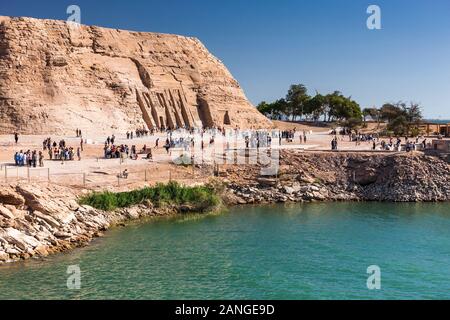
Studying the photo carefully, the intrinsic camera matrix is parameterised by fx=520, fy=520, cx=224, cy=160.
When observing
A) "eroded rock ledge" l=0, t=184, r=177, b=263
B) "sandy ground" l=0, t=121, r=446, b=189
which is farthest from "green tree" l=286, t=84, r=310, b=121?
"eroded rock ledge" l=0, t=184, r=177, b=263

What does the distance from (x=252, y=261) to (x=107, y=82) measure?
1677 inches

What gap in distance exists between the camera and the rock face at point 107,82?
5056 cm

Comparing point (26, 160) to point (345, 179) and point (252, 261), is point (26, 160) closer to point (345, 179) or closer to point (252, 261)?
point (252, 261)

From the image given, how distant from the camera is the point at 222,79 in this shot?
70875mm

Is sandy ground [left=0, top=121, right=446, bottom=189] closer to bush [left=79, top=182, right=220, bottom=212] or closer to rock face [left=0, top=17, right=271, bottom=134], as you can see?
bush [left=79, top=182, right=220, bottom=212]

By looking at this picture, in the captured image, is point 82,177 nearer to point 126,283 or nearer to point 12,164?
point 12,164

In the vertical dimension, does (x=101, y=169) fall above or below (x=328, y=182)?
above

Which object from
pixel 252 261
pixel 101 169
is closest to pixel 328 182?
pixel 101 169

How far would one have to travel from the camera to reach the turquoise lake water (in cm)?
1596

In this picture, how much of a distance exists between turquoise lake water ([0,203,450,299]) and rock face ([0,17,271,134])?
94.3ft

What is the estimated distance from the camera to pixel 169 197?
94.6ft

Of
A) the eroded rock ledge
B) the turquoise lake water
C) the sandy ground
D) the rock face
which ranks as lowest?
the turquoise lake water

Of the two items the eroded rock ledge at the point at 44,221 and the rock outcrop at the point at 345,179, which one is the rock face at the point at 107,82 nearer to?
the rock outcrop at the point at 345,179
